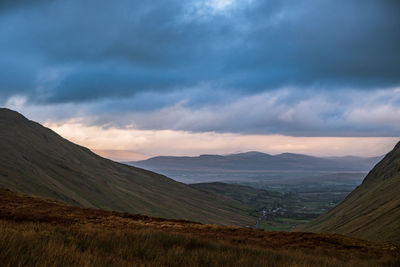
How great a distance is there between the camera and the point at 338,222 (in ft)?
498

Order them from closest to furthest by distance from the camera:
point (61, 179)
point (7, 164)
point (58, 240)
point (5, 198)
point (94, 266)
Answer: point (94, 266) → point (58, 240) → point (5, 198) → point (7, 164) → point (61, 179)

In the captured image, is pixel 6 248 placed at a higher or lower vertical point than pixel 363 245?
higher

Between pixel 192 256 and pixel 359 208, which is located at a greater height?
pixel 192 256

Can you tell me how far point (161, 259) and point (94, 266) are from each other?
10.2ft

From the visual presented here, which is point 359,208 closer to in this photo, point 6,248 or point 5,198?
point 5,198

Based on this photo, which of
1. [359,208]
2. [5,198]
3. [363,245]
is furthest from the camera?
[359,208]

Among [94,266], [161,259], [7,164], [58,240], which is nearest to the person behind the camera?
[94,266]

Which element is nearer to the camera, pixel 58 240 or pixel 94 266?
pixel 94 266

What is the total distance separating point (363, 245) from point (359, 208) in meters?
138

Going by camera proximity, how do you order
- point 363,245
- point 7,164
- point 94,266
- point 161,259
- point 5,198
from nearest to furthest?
point 94,266, point 161,259, point 363,245, point 5,198, point 7,164

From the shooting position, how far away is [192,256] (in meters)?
12.5

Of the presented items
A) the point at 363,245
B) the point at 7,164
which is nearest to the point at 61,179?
the point at 7,164

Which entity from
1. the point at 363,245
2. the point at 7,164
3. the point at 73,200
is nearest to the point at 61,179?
the point at 7,164

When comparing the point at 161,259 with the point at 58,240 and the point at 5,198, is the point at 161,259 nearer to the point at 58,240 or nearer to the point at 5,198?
the point at 58,240
